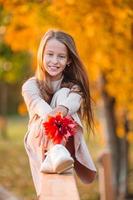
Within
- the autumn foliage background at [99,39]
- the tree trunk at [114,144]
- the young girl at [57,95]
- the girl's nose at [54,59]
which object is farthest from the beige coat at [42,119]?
the tree trunk at [114,144]

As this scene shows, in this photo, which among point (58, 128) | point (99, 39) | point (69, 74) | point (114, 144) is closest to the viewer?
point (58, 128)

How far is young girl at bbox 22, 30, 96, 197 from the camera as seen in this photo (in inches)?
149

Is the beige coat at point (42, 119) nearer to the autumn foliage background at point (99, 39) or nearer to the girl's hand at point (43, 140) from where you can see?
the girl's hand at point (43, 140)

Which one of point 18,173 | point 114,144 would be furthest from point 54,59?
point 18,173

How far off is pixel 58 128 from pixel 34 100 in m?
0.31

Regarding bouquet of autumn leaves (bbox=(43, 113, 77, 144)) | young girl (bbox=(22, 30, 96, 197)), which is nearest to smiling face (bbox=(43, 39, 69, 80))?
young girl (bbox=(22, 30, 96, 197))

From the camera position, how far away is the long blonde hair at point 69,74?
386 centimetres

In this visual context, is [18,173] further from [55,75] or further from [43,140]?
[43,140]

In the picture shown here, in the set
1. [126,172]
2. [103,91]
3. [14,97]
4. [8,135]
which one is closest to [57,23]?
[103,91]

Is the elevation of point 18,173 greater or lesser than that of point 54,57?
lesser

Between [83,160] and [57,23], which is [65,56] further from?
[57,23]

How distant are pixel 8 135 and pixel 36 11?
17.0m

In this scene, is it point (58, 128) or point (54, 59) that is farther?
point (54, 59)

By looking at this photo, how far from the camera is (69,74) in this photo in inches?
156
